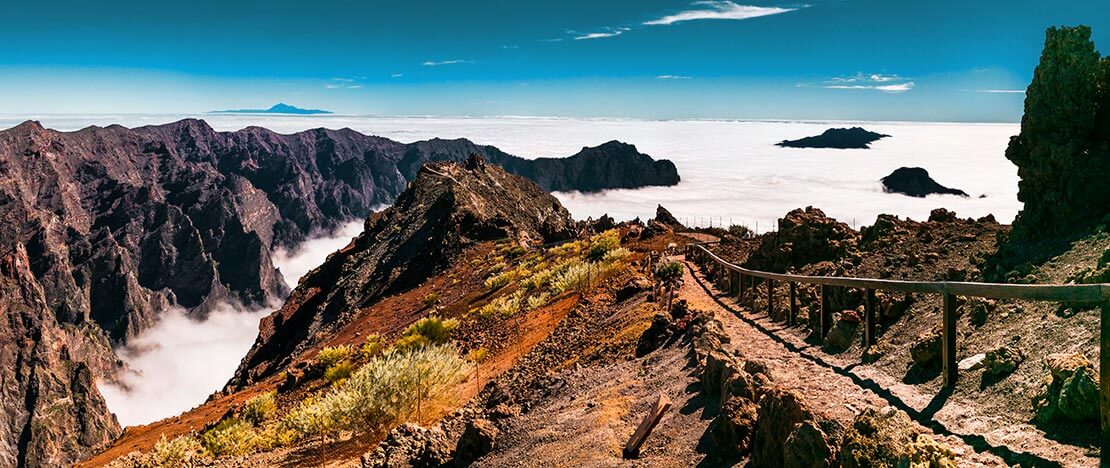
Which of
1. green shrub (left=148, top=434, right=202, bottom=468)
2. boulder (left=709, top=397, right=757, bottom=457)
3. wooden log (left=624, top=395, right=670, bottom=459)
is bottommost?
green shrub (left=148, top=434, right=202, bottom=468)

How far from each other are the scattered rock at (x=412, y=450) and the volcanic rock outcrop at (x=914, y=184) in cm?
19606

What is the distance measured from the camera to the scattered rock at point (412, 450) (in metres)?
7.95

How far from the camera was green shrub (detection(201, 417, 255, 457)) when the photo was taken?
490 inches

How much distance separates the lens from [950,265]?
29.2 feet

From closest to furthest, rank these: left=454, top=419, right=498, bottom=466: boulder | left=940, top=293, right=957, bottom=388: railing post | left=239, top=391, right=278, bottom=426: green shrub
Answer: left=940, top=293, right=957, bottom=388: railing post → left=454, top=419, right=498, bottom=466: boulder → left=239, top=391, right=278, bottom=426: green shrub

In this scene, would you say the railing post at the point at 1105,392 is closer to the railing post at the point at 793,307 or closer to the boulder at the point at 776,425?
the boulder at the point at 776,425

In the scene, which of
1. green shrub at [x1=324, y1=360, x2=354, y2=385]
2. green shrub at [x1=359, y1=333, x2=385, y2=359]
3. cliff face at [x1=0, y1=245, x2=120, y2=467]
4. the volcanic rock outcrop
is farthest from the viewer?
the volcanic rock outcrop

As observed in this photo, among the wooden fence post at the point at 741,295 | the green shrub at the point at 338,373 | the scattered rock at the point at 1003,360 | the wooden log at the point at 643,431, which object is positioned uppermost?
the scattered rock at the point at 1003,360

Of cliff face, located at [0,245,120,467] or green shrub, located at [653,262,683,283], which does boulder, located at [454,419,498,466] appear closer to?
green shrub, located at [653,262,683,283]

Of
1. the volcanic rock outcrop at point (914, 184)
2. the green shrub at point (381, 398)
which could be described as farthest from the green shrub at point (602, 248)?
the volcanic rock outcrop at point (914, 184)

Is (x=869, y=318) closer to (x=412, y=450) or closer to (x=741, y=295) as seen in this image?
(x=412, y=450)

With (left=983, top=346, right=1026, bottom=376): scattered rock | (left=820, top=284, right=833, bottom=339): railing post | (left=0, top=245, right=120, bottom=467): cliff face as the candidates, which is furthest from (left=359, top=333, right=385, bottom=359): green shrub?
(left=0, top=245, right=120, bottom=467): cliff face

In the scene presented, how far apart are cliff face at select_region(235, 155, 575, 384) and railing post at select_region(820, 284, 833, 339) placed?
85.4ft

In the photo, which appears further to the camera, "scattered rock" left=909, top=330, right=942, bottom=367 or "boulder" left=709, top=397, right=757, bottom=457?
"scattered rock" left=909, top=330, right=942, bottom=367
